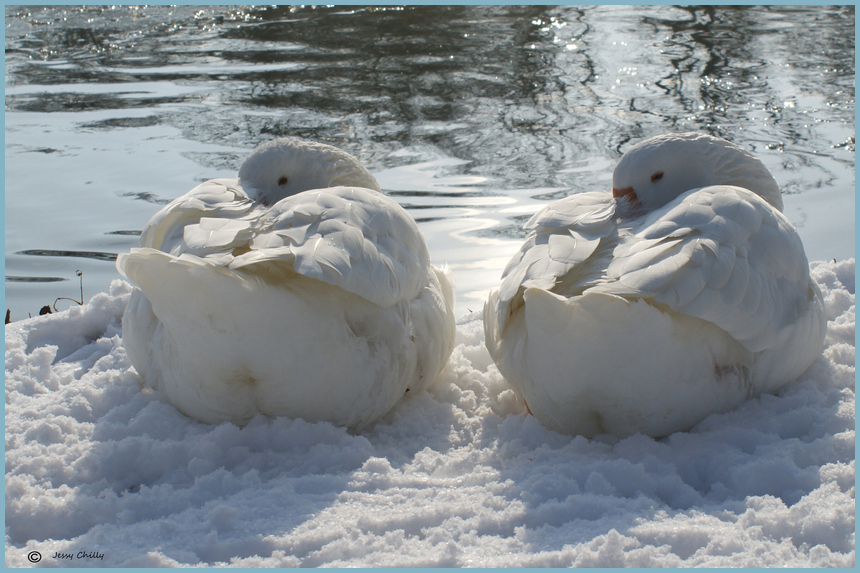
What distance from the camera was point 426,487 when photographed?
9.18 ft

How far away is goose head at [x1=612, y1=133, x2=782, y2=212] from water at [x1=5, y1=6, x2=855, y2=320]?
184cm

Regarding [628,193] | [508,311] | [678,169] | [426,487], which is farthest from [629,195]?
[426,487]

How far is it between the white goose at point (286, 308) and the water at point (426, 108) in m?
1.97

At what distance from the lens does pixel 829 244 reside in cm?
584

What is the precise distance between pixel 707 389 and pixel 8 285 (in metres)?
5.00

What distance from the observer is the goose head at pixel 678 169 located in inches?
142

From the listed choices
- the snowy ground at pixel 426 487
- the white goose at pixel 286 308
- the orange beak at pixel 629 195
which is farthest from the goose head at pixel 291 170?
the orange beak at pixel 629 195

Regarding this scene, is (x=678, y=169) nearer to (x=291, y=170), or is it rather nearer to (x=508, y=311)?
(x=508, y=311)

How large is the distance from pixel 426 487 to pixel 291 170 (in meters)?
1.94

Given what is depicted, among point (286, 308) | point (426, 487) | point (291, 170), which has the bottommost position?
point (426, 487)

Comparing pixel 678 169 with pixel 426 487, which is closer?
pixel 426 487

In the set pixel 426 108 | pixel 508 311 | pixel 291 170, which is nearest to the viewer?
pixel 508 311

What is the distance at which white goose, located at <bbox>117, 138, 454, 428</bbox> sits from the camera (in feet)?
8.85

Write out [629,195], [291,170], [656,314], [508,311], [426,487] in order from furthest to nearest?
[291,170], [629,195], [508,311], [426,487], [656,314]
